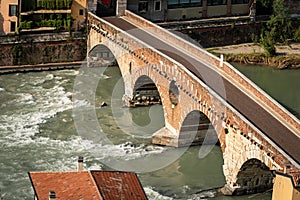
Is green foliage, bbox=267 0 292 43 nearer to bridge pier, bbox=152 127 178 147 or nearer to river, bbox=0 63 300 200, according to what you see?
river, bbox=0 63 300 200

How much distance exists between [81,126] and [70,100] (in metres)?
4.88

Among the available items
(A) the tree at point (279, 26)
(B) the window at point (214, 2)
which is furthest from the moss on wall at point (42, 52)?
(A) the tree at point (279, 26)

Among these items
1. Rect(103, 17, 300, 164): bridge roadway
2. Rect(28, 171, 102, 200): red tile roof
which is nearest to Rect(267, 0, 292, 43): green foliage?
Rect(103, 17, 300, 164): bridge roadway

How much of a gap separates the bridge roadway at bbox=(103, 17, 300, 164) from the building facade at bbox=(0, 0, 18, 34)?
10358 mm

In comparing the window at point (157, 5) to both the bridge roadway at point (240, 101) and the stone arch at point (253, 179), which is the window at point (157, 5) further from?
the stone arch at point (253, 179)

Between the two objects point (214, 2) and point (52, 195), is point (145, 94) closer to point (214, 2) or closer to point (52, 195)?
point (214, 2)

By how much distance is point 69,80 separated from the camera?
2506 inches

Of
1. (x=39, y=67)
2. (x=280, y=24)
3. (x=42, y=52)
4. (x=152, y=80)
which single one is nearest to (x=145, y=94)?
(x=152, y=80)

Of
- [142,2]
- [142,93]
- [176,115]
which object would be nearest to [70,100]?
[142,93]

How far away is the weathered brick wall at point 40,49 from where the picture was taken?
215 ft

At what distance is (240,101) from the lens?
4728 cm

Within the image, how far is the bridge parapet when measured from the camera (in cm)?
4519

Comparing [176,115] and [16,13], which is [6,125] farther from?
[16,13]

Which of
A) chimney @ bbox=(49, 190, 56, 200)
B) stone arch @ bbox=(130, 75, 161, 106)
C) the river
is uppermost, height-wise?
chimney @ bbox=(49, 190, 56, 200)
